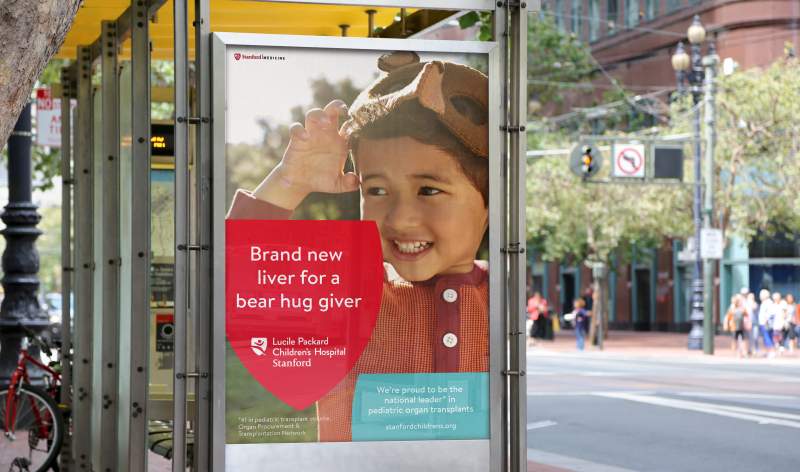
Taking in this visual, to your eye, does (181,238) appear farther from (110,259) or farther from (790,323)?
(790,323)

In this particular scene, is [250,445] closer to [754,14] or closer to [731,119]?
[731,119]

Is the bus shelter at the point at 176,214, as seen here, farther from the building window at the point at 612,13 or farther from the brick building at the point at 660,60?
the building window at the point at 612,13

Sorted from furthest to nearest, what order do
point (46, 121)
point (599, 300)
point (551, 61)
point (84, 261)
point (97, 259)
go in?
point (551, 61) < point (599, 300) < point (46, 121) < point (84, 261) < point (97, 259)

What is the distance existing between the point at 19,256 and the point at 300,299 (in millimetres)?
9230

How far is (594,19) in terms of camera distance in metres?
61.8

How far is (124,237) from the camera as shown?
8398 millimetres

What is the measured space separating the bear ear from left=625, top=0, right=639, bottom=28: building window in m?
53.8

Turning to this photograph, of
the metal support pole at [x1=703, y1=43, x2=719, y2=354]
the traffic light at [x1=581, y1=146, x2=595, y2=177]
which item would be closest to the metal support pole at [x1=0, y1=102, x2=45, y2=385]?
the traffic light at [x1=581, y1=146, x2=595, y2=177]

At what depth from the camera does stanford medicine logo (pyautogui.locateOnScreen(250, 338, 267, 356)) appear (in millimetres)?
5898

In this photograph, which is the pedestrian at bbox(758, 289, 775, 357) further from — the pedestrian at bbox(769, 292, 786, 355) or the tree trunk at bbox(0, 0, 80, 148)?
the tree trunk at bbox(0, 0, 80, 148)

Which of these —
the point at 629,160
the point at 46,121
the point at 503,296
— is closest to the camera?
the point at 503,296

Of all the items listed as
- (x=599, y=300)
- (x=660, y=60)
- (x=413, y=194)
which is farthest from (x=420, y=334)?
(x=660, y=60)

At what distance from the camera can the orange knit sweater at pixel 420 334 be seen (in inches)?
236

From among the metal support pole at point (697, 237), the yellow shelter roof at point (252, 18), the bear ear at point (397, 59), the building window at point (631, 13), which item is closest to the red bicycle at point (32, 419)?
the yellow shelter roof at point (252, 18)
